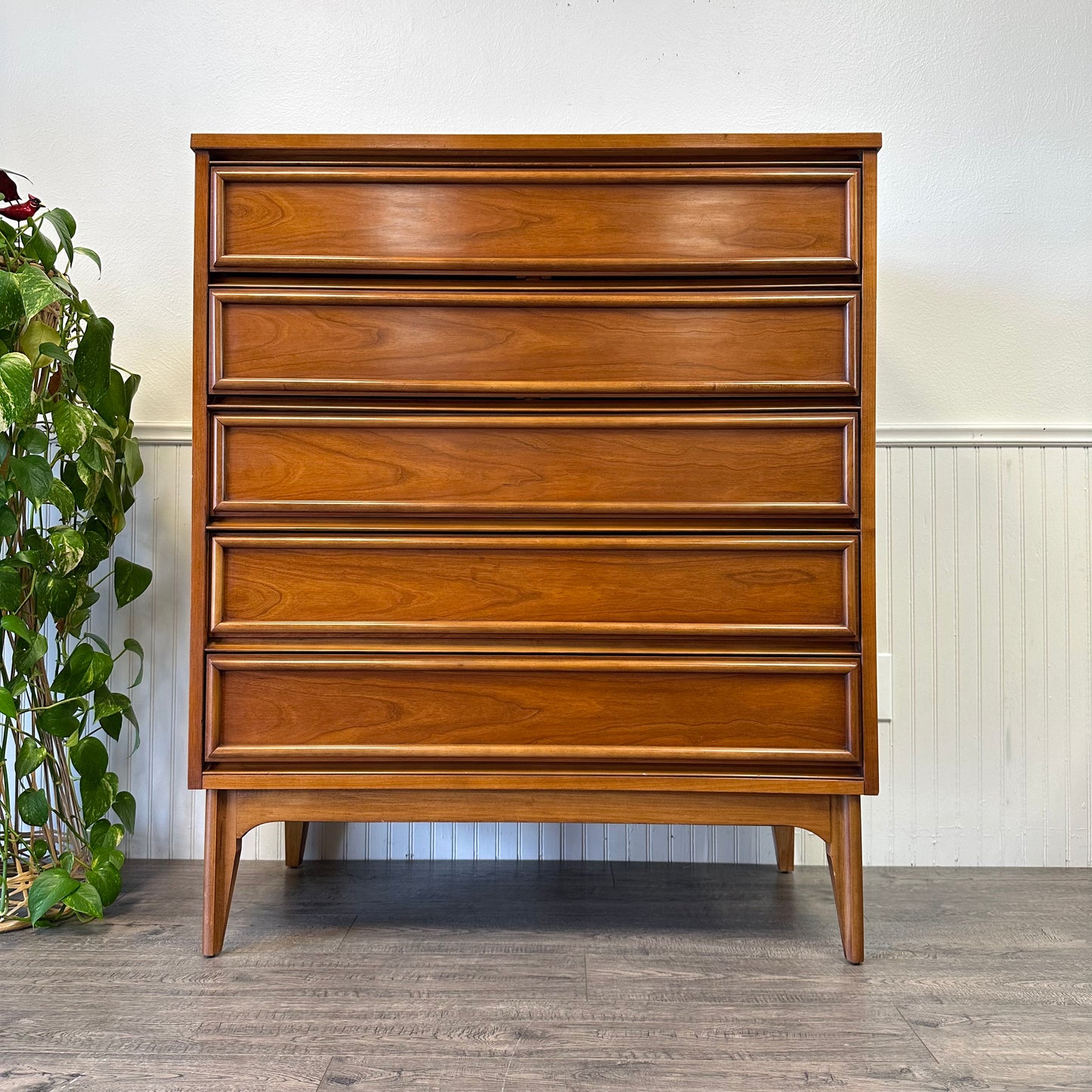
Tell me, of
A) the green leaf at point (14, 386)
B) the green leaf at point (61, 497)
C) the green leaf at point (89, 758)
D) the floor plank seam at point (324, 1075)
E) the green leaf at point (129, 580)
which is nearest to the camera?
the floor plank seam at point (324, 1075)

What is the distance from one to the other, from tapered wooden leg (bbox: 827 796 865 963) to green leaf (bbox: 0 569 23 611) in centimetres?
132

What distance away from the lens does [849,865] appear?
4.00ft

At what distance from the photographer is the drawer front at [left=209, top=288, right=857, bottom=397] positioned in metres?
1.22

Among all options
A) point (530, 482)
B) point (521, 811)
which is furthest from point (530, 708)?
point (530, 482)

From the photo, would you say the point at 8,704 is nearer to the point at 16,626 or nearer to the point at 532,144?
the point at 16,626

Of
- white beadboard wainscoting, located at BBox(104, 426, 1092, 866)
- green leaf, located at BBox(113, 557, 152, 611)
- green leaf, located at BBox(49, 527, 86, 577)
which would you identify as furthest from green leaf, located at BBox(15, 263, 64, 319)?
white beadboard wainscoting, located at BBox(104, 426, 1092, 866)

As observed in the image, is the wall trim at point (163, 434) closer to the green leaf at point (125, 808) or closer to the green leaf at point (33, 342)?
the green leaf at point (33, 342)

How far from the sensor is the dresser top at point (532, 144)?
120 cm

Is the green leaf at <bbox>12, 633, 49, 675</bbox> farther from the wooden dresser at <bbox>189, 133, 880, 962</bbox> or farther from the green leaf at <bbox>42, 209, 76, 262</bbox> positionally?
the green leaf at <bbox>42, 209, 76, 262</bbox>

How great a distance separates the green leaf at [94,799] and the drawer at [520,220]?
89 centimetres

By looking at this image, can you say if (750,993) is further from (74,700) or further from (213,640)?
(74,700)

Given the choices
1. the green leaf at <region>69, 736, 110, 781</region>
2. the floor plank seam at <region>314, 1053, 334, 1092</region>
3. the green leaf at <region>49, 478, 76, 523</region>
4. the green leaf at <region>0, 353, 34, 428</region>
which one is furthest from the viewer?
the green leaf at <region>69, 736, 110, 781</region>

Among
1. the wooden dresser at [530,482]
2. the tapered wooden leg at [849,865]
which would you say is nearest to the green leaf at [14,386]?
the wooden dresser at [530,482]

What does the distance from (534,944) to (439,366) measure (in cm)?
93
